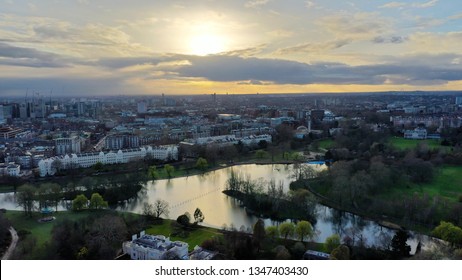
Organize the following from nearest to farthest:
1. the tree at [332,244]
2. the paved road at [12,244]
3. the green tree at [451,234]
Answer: the paved road at [12,244]
the tree at [332,244]
the green tree at [451,234]

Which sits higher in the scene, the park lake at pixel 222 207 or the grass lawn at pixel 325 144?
the grass lawn at pixel 325 144

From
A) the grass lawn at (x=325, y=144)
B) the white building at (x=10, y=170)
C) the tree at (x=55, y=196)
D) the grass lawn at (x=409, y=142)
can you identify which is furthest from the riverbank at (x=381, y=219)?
the white building at (x=10, y=170)

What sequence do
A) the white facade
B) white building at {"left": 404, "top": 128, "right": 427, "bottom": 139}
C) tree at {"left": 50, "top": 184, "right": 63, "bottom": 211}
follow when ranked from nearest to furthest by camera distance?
tree at {"left": 50, "top": 184, "right": 63, "bottom": 211}, the white facade, white building at {"left": 404, "top": 128, "right": 427, "bottom": 139}

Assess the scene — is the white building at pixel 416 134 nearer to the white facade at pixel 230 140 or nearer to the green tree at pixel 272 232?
the white facade at pixel 230 140

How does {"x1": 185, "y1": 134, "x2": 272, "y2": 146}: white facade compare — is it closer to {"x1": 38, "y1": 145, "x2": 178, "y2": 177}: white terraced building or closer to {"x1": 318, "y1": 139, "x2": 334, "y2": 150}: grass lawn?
{"x1": 38, "y1": 145, "x2": 178, "y2": 177}: white terraced building

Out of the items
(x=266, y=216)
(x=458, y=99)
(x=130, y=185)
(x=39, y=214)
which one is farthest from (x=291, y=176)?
(x=458, y=99)

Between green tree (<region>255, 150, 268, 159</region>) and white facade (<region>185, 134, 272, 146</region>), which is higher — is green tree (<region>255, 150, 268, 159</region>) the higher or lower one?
the lower one

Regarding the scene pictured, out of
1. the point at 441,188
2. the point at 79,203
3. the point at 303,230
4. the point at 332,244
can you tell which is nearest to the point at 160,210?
the point at 79,203

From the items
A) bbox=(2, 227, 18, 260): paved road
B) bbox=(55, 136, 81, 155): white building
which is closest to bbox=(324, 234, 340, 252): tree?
bbox=(2, 227, 18, 260): paved road
